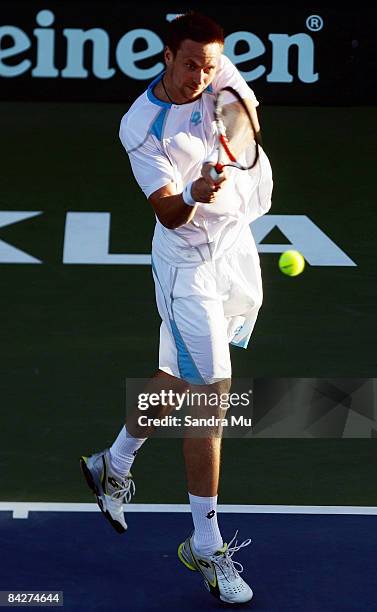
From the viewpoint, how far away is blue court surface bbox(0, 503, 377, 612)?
6219 mm

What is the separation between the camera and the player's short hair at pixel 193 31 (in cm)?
605

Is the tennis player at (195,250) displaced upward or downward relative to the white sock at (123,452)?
upward

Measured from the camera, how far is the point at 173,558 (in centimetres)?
663

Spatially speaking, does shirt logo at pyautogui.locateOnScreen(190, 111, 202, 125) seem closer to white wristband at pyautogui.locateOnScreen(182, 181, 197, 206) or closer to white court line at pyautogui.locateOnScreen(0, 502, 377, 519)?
white wristband at pyautogui.locateOnScreen(182, 181, 197, 206)

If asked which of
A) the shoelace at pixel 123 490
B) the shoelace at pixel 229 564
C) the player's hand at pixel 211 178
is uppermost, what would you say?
the player's hand at pixel 211 178

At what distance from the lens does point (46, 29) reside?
1290cm

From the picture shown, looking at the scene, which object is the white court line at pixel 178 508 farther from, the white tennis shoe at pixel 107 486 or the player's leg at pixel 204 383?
the player's leg at pixel 204 383

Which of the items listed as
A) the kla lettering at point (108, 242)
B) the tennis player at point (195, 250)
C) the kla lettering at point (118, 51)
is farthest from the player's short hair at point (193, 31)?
the kla lettering at point (118, 51)

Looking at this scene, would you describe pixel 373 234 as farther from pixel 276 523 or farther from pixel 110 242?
pixel 276 523

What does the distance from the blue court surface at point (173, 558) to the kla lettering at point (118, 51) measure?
6616 millimetres

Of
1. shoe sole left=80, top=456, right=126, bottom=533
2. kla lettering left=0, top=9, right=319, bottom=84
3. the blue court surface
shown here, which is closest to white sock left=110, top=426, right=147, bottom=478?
shoe sole left=80, top=456, right=126, bottom=533

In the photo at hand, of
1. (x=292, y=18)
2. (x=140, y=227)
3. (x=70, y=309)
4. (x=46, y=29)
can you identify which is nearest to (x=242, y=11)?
(x=292, y=18)

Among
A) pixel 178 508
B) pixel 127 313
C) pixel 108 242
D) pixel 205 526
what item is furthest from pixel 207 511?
pixel 108 242

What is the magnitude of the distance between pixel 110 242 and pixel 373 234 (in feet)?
6.71
